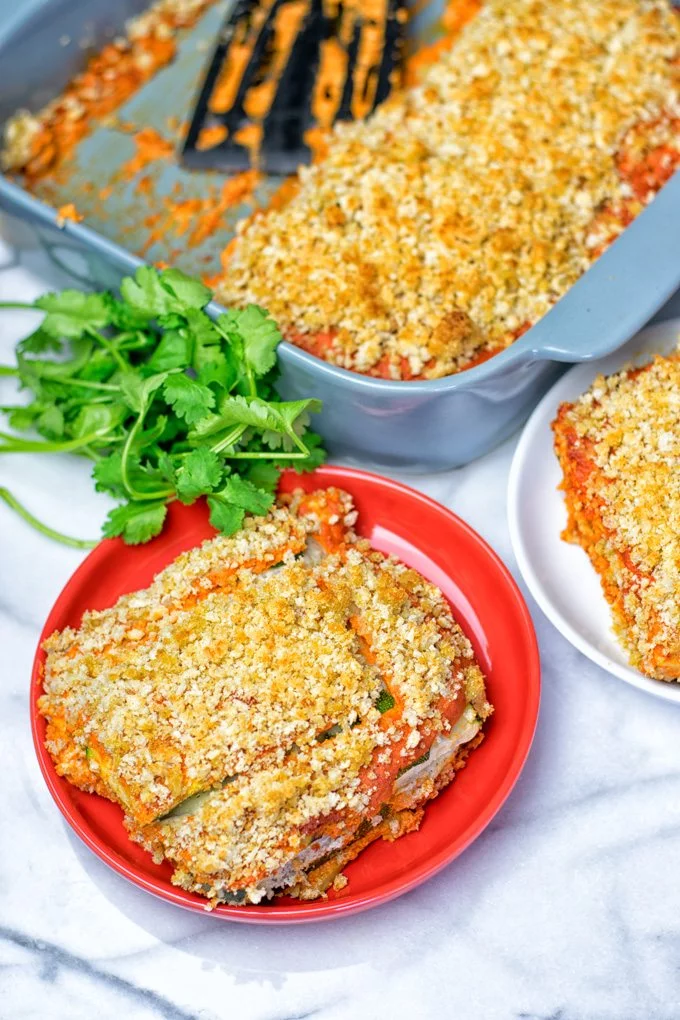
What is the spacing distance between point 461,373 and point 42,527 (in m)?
0.78

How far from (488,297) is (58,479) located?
32.9 inches

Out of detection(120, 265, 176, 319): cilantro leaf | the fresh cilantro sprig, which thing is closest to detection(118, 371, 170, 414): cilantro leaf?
the fresh cilantro sprig

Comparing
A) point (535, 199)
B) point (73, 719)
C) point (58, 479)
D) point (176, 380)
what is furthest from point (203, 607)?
point (535, 199)

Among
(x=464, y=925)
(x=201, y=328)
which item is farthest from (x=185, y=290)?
(x=464, y=925)

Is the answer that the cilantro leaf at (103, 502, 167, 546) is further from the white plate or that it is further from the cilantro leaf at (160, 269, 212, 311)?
the white plate

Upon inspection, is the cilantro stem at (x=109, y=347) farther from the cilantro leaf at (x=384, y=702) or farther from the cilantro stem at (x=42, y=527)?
the cilantro leaf at (x=384, y=702)

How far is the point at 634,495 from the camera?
5.34 feet

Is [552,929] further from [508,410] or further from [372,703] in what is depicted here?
[508,410]

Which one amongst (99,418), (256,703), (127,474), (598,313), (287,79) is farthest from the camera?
(287,79)

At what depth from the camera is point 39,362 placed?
74.6 inches

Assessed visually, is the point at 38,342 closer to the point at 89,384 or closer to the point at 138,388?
the point at 89,384

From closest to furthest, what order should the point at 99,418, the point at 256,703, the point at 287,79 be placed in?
the point at 256,703
the point at 99,418
the point at 287,79

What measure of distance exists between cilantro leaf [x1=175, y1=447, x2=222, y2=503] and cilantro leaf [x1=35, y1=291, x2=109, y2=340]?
1.19 feet

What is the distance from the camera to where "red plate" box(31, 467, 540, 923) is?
1510mm
